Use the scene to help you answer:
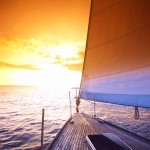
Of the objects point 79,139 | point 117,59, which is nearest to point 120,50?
point 117,59

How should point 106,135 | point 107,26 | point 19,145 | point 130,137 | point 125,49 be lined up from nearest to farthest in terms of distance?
point 125,49
point 107,26
point 106,135
point 130,137
point 19,145

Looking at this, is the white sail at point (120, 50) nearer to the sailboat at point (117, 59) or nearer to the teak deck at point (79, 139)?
the sailboat at point (117, 59)

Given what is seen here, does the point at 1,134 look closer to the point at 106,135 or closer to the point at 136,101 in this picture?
the point at 106,135

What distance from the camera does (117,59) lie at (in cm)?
567

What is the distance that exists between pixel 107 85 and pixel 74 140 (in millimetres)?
2972

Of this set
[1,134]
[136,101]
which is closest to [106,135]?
[136,101]

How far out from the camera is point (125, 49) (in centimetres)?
532

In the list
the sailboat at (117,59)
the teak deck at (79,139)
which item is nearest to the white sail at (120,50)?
the sailboat at (117,59)

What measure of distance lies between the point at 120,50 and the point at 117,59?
11.7 inches

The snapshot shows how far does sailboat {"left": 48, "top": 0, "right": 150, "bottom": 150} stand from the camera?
4820 millimetres

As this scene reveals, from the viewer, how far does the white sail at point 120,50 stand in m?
4.79

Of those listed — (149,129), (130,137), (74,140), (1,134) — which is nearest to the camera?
(74,140)

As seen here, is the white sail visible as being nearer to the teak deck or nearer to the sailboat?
the sailboat

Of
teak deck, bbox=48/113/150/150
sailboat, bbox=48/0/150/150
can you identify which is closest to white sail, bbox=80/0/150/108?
sailboat, bbox=48/0/150/150
